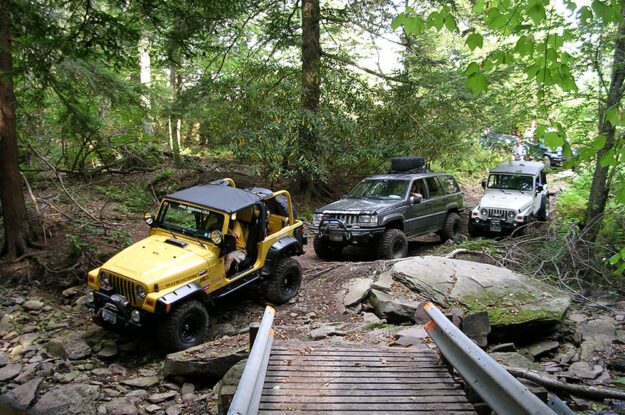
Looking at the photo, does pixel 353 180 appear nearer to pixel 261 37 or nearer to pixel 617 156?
pixel 261 37

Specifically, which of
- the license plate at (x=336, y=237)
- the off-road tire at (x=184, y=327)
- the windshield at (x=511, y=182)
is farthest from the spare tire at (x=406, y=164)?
the off-road tire at (x=184, y=327)

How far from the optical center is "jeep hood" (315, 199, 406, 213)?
9.41 metres

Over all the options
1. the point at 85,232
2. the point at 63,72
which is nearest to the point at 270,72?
the point at 63,72

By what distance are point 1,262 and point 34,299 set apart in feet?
4.46

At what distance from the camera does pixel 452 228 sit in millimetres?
11586

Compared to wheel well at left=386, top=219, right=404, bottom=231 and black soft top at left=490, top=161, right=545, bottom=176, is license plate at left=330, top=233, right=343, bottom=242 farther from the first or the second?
black soft top at left=490, top=161, right=545, bottom=176

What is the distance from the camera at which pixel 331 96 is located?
13.7 m

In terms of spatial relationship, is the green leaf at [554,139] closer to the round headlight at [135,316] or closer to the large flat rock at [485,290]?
the large flat rock at [485,290]

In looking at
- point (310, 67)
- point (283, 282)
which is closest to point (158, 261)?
point (283, 282)

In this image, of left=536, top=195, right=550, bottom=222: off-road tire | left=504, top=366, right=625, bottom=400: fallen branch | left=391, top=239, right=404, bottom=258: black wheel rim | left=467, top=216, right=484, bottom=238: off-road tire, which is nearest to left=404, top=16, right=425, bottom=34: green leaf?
left=504, top=366, right=625, bottom=400: fallen branch

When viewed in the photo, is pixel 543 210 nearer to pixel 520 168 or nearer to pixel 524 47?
pixel 520 168

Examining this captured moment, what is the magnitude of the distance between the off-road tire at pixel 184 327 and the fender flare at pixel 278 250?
142 cm

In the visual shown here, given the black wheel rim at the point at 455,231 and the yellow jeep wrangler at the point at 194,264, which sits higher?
the yellow jeep wrangler at the point at 194,264

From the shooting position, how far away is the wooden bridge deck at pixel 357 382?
121 inches
